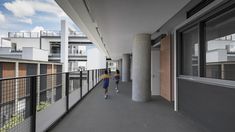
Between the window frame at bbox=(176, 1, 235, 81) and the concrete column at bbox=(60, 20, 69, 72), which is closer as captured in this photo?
the window frame at bbox=(176, 1, 235, 81)

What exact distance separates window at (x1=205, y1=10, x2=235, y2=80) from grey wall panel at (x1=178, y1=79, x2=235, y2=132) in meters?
0.31

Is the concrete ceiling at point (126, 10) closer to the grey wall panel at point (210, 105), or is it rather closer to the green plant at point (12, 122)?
→ the grey wall panel at point (210, 105)

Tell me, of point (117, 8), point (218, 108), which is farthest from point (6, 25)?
point (218, 108)

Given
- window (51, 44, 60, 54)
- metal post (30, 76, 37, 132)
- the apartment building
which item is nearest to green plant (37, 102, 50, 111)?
metal post (30, 76, 37, 132)

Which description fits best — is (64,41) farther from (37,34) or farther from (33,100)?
(33,100)

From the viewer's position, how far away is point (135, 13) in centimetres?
391

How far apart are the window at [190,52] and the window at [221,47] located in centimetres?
44

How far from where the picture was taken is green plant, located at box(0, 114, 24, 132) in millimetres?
2150

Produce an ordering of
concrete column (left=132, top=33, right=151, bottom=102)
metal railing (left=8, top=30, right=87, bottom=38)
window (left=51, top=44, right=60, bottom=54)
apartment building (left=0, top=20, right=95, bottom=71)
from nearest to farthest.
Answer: concrete column (left=132, top=33, right=151, bottom=102), apartment building (left=0, top=20, right=95, bottom=71), metal railing (left=8, top=30, right=87, bottom=38), window (left=51, top=44, right=60, bottom=54)

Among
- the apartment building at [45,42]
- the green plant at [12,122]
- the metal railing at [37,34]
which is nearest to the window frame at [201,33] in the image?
the green plant at [12,122]

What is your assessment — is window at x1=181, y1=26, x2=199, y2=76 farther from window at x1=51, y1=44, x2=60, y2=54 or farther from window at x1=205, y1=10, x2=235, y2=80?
window at x1=51, y1=44, x2=60, y2=54

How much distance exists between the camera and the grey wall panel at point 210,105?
263cm

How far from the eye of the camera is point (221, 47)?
10.0ft

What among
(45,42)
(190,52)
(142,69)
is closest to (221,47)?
(190,52)
